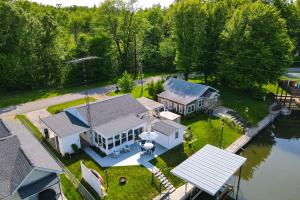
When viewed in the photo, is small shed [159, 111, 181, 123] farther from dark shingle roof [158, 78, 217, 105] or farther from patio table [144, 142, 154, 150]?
patio table [144, 142, 154, 150]

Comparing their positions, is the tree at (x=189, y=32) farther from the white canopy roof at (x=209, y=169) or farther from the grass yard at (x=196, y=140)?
the white canopy roof at (x=209, y=169)

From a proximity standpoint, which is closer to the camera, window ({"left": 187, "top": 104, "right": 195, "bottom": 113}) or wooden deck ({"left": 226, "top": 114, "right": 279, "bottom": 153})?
wooden deck ({"left": 226, "top": 114, "right": 279, "bottom": 153})

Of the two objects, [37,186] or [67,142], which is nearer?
[37,186]

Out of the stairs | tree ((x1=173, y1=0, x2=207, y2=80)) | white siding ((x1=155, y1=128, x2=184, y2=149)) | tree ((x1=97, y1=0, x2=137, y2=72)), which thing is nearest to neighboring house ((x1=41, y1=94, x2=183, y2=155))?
white siding ((x1=155, y1=128, x2=184, y2=149))

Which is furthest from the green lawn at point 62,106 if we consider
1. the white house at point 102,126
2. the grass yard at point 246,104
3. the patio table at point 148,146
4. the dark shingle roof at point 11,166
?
the grass yard at point 246,104

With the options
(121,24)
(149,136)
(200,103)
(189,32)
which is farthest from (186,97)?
(121,24)

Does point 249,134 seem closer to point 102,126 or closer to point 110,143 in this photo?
point 110,143
